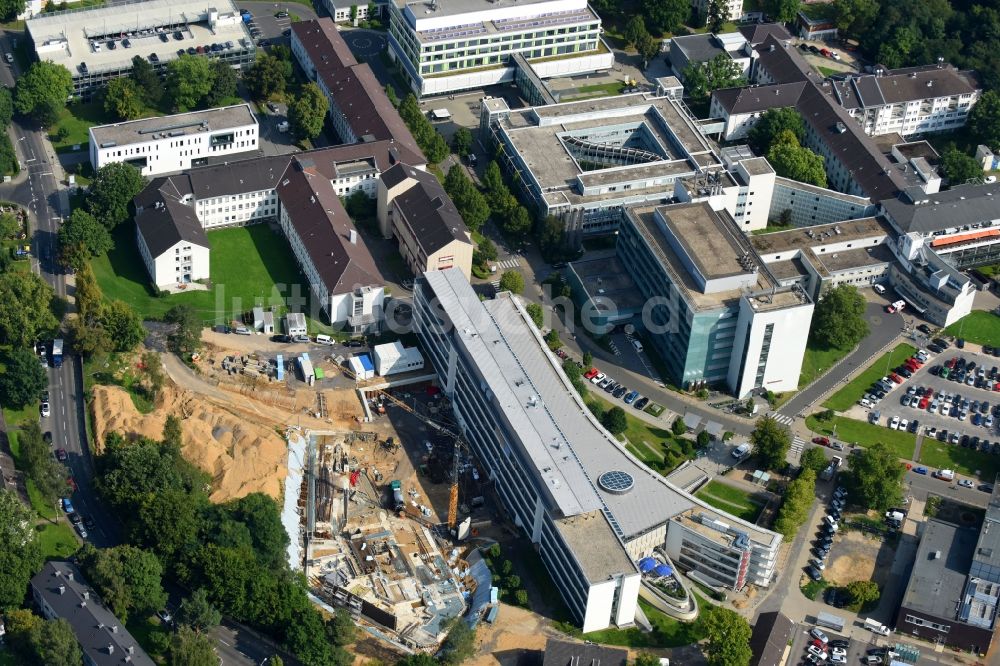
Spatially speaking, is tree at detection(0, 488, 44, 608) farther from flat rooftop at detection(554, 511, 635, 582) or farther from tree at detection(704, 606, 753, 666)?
tree at detection(704, 606, 753, 666)

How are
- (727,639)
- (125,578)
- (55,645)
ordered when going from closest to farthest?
(55,645), (125,578), (727,639)

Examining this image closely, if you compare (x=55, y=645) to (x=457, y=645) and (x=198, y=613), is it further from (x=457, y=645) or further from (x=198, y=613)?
(x=457, y=645)

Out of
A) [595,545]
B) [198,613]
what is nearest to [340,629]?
[198,613]

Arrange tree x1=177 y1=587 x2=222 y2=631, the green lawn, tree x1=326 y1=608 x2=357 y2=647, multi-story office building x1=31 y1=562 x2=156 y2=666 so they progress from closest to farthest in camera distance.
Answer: multi-story office building x1=31 y1=562 x2=156 y2=666, tree x1=177 y1=587 x2=222 y2=631, tree x1=326 y1=608 x2=357 y2=647, the green lawn

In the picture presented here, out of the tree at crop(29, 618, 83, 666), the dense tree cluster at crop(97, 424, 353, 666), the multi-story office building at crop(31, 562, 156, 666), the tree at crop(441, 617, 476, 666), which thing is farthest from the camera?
the tree at crop(441, 617, 476, 666)

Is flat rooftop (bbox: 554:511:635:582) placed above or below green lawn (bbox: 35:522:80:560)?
above

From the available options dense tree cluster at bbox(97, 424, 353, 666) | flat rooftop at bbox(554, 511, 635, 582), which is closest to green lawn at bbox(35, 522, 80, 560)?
dense tree cluster at bbox(97, 424, 353, 666)

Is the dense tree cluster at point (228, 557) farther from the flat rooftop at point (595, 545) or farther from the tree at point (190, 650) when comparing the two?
the flat rooftop at point (595, 545)
